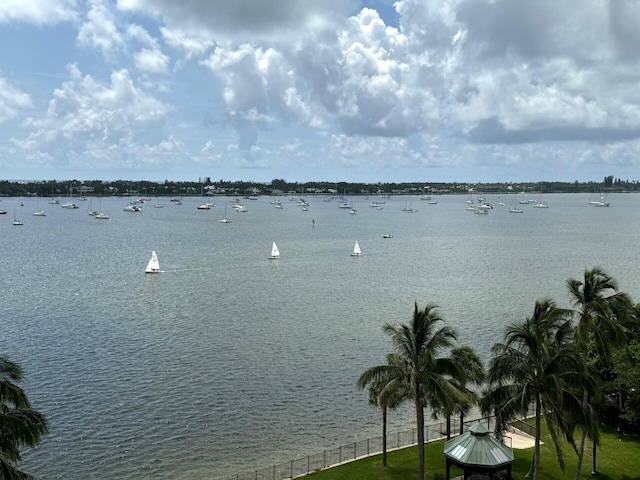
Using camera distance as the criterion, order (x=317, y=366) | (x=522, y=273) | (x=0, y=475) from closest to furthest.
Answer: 1. (x=0, y=475)
2. (x=317, y=366)
3. (x=522, y=273)

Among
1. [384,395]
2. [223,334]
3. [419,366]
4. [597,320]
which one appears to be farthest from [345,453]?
[223,334]

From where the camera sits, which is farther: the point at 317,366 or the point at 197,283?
the point at 197,283

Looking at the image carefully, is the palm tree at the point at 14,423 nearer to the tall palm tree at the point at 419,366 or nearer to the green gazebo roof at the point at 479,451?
the tall palm tree at the point at 419,366

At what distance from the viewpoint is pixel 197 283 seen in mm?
98438

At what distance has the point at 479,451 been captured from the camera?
2802 centimetres

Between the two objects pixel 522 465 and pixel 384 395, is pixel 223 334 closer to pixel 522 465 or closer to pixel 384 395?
pixel 522 465

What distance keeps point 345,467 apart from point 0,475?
21.1m

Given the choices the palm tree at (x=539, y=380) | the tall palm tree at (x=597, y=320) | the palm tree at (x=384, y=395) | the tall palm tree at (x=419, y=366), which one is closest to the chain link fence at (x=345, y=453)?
the palm tree at (x=384, y=395)

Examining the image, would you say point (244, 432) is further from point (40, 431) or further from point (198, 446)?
point (40, 431)

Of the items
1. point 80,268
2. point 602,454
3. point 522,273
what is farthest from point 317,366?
point 80,268

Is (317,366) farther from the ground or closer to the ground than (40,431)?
closer to the ground

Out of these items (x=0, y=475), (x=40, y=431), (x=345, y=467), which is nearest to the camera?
(x=0, y=475)

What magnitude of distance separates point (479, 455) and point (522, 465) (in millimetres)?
9304

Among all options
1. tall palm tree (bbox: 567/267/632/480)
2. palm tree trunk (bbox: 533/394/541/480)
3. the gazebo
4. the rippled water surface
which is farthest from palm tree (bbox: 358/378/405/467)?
tall palm tree (bbox: 567/267/632/480)
